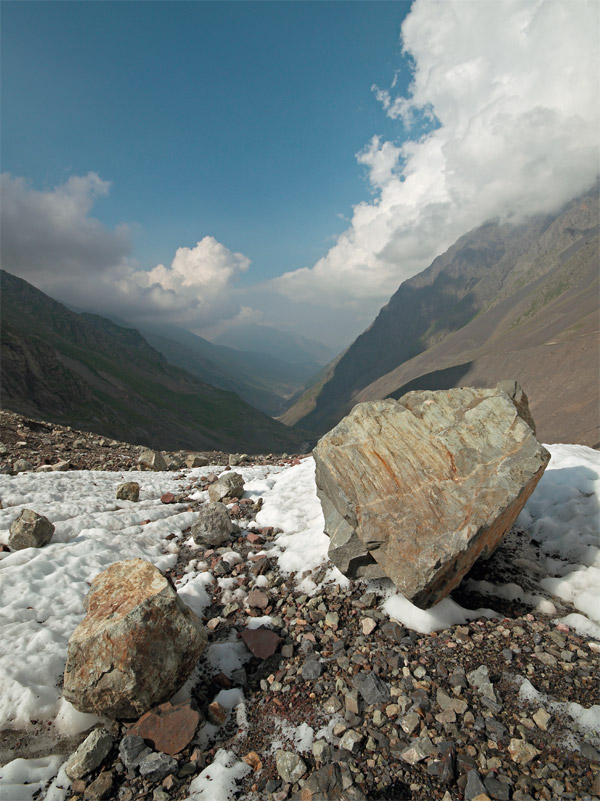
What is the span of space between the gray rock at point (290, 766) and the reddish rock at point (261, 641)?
1.94 metres

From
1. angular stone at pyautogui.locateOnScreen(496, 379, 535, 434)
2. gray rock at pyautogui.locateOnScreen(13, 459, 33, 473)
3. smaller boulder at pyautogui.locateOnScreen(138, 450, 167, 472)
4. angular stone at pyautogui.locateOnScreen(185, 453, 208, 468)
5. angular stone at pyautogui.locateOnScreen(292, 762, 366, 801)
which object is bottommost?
angular stone at pyautogui.locateOnScreen(292, 762, 366, 801)

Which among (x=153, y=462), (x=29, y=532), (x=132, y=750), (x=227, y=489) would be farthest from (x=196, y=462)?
(x=132, y=750)

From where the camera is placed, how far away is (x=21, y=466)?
16562 mm

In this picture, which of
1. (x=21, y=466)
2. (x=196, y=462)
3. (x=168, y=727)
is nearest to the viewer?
(x=168, y=727)

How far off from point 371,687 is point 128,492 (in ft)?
37.3

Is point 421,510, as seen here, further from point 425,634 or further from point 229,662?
point 229,662

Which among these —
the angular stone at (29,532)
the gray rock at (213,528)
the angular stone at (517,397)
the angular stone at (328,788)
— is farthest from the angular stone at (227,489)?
the angular stone at (517,397)

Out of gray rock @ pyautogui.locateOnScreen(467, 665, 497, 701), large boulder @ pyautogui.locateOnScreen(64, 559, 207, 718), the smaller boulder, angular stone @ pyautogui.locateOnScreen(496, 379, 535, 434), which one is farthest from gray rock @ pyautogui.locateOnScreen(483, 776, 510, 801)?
the smaller boulder

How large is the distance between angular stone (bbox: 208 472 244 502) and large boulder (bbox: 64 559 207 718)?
23.6 ft

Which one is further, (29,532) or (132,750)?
(29,532)

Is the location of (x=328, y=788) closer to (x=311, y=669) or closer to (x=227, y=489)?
(x=311, y=669)

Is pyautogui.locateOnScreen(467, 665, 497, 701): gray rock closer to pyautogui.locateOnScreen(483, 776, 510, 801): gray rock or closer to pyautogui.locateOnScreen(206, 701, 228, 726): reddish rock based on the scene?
pyautogui.locateOnScreen(483, 776, 510, 801): gray rock

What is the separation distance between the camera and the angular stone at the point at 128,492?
45.7 feet

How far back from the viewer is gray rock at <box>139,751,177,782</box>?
4957 mm
